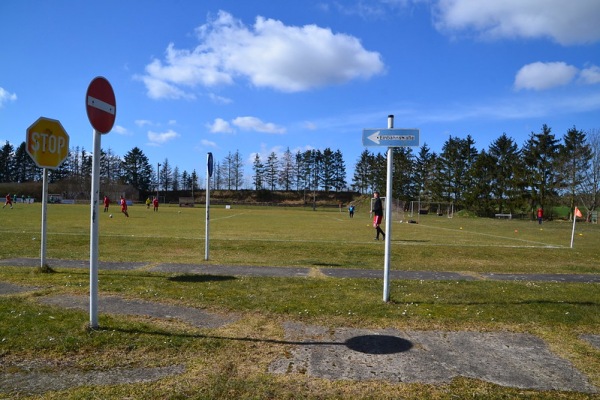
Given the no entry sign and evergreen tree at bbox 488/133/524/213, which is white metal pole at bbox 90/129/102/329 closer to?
the no entry sign

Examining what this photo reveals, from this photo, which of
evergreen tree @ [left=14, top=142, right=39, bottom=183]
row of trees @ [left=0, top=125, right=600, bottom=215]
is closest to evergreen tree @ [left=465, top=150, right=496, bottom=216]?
row of trees @ [left=0, top=125, right=600, bottom=215]

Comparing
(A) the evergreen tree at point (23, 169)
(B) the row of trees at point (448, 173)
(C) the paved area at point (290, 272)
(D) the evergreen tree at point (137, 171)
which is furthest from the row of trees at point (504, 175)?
(A) the evergreen tree at point (23, 169)

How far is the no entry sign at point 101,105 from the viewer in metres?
4.83

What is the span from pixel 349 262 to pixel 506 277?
4.02m

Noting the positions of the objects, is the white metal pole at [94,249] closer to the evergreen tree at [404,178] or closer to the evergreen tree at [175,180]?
the evergreen tree at [404,178]

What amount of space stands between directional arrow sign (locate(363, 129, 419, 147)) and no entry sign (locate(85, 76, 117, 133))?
12.2 feet

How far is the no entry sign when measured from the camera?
483 centimetres

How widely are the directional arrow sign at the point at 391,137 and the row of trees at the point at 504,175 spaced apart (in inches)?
2367

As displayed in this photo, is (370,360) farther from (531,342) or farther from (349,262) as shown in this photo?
(349,262)

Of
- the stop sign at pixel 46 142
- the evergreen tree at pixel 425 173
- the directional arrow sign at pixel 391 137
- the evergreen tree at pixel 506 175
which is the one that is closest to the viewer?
the directional arrow sign at pixel 391 137

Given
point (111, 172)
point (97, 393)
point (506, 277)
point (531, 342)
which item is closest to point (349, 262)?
point (506, 277)

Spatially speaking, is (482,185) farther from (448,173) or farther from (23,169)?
(23,169)

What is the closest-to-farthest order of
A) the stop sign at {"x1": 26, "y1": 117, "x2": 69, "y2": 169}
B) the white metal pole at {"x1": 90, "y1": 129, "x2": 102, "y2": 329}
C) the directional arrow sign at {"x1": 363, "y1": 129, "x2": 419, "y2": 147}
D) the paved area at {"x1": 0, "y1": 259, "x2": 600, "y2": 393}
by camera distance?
the paved area at {"x1": 0, "y1": 259, "x2": 600, "y2": 393} < the white metal pole at {"x1": 90, "y1": 129, "x2": 102, "y2": 329} < the directional arrow sign at {"x1": 363, "y1": 129, "x2": 419, "y2": 147} < the stop sign at {"x1": 26, "y1": 117, "x2": 69, "y2": 169}

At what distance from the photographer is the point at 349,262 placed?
11.7 m
